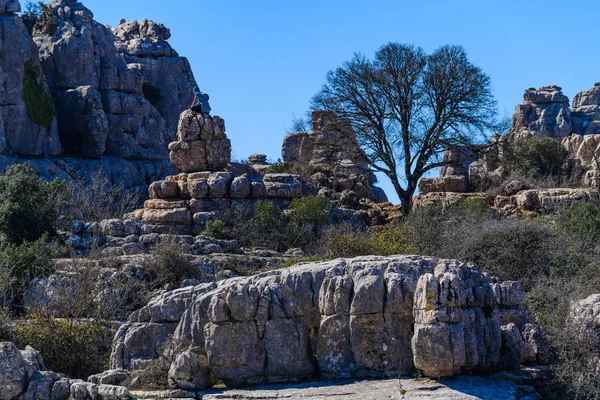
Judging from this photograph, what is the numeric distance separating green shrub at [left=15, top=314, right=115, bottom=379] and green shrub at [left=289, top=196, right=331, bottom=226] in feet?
38.5

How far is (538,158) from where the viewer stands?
126 feet

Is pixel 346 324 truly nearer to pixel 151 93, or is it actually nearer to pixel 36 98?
pixel 36 98

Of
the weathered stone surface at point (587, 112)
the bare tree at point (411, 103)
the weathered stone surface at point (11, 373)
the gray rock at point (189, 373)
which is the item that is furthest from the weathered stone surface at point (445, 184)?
the weathered stone surface at point (11, 373)

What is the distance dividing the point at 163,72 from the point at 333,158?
1904 centimetres

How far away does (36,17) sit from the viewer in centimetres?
5062

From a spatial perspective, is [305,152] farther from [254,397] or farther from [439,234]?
[254,397]

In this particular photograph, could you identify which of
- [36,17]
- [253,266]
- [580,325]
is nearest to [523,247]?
[253,266]

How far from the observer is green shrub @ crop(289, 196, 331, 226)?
29.0 m

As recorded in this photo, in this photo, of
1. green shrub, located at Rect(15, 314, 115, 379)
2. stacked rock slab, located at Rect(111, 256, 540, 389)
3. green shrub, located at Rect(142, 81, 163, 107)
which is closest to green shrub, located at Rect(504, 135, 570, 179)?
green shrub, located at Rect(142, 81, 163, 107)

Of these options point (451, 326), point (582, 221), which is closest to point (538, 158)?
point (582, 221)

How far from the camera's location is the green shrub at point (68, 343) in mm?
16719

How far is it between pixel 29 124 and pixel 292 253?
19514mm

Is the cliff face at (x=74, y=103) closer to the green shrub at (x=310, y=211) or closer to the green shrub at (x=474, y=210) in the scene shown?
the green shrub at (x=310, y=211)

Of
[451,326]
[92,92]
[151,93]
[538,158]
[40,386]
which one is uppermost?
[151,93]
